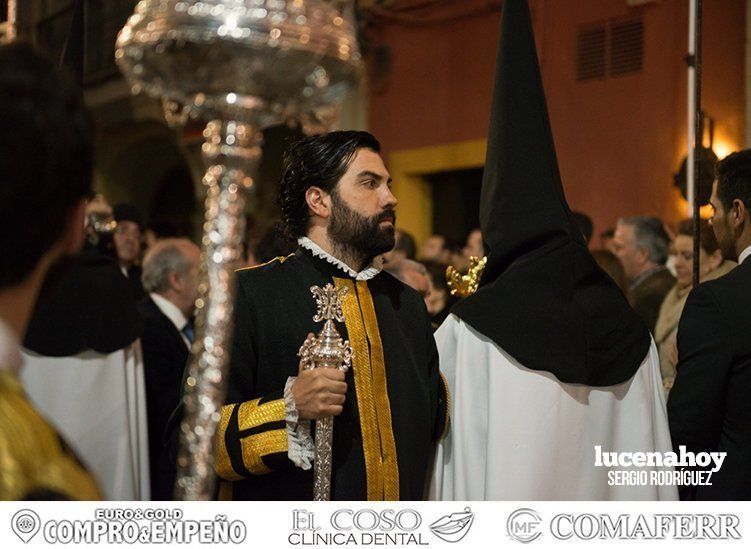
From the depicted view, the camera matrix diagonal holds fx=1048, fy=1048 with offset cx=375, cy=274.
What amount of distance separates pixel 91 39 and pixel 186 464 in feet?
8.66

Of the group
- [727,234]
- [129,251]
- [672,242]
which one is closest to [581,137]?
[672,242]

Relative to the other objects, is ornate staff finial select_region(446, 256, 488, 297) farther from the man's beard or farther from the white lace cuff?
the white lace cuff

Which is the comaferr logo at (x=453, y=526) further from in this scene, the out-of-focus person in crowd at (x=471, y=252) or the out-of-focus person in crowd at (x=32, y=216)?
the out-of-focus person in crowd at (x=471, y=252)

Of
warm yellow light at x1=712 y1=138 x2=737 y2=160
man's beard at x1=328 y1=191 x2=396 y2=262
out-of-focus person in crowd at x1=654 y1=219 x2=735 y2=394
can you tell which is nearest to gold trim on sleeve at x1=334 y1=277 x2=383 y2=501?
man's beard at x1=328 y1=191 x2=396 y2=262

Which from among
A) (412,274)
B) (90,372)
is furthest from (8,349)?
(412,274)

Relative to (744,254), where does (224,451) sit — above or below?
below

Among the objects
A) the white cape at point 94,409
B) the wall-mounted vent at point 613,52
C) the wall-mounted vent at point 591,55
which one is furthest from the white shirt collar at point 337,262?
the wall-mounted vent at point 613,52

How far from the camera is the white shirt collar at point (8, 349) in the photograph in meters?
0.91

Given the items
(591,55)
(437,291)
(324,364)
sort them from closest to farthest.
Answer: (324,364) < (437,291) < (591,55)

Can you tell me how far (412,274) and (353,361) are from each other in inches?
47.1

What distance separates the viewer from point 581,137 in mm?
5082

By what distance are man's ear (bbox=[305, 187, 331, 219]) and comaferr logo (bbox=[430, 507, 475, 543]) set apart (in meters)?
0.70

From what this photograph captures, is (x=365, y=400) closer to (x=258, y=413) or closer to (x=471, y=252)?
(x=258, y=413)

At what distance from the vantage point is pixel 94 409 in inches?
87.0
